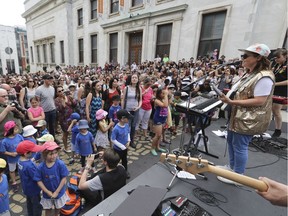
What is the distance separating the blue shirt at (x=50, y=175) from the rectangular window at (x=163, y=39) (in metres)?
10.5

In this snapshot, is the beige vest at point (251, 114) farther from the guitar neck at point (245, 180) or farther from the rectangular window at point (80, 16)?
the rectangular window at point (80, 16)

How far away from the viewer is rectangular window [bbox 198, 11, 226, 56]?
837 centimetres

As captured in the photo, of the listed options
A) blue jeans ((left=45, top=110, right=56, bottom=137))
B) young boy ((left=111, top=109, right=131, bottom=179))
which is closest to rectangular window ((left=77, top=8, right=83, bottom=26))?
blue jeans ((left=45, top=110, right=56, bottom=137))

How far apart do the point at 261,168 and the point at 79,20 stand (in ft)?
69.2

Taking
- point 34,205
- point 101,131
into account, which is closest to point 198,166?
point 34,205

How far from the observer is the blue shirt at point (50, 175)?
1954 mm

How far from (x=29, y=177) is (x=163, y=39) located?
1115 centimetres

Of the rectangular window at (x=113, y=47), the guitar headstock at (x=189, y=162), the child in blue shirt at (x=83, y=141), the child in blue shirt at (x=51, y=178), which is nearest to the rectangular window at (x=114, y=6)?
the rectangular window at (x=113, y=47)

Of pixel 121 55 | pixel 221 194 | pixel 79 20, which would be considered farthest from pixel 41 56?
pixel 221 194

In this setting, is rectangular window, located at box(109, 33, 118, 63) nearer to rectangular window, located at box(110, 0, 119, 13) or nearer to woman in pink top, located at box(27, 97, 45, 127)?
rectangular window, located at box(110, 0, 119, 13)

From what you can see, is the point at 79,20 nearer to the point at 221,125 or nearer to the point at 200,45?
the point at 200,45

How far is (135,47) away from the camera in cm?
1353

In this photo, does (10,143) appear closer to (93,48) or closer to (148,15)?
(148,15)

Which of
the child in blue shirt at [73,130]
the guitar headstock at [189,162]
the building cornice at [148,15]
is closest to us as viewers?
the guitar headstock at [189,162]
